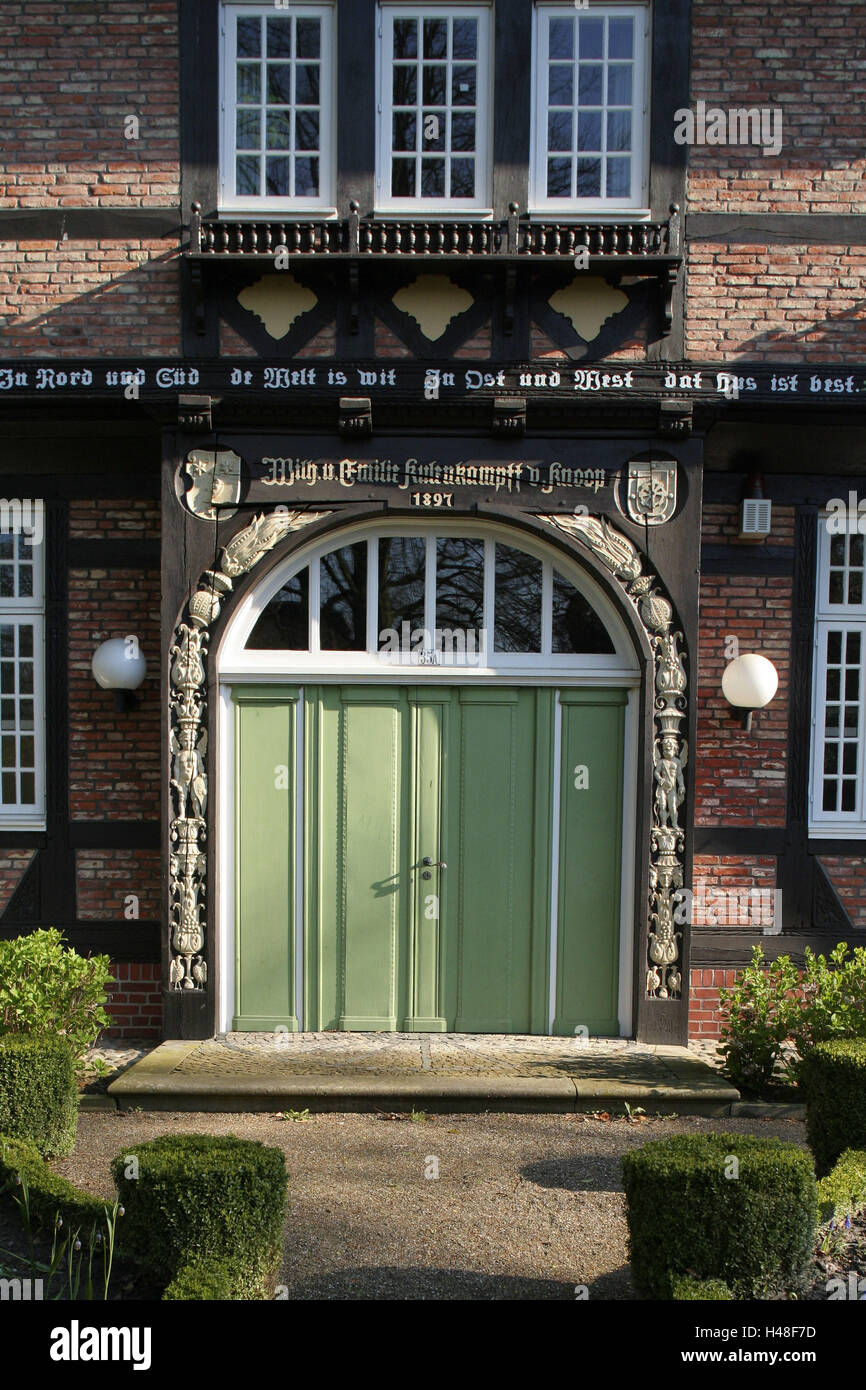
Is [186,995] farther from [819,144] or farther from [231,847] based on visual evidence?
[819,144]

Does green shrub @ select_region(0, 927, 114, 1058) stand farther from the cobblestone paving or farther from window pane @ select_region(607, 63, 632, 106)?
window pane @ select_region(607, 63, 632, 106)

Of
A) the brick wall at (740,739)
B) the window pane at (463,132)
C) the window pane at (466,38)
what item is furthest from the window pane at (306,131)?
the brick wall at (740,739)

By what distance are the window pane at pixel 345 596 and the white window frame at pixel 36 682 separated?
205 centimetres

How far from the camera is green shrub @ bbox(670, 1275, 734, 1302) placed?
3311 mm

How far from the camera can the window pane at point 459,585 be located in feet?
22.3

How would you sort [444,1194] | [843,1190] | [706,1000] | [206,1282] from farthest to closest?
[706,1000]
[444,1194]
[843,1190]
[206,1282]

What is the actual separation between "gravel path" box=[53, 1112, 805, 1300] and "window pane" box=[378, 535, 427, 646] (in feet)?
10.4

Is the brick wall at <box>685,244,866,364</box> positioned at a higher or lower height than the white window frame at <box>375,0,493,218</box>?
lower

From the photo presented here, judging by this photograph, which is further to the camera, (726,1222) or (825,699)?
(825,699)

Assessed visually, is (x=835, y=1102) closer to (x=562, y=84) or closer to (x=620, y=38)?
(x=562, y=84)

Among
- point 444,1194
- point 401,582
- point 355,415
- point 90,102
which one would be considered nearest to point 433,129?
point 355,415

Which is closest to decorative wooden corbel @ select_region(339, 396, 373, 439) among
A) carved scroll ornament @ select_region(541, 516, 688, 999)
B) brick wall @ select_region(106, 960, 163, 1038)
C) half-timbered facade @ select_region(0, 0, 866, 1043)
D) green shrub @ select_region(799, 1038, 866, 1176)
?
half-timbered facade @ select_region(0, 0, 866, 1043)

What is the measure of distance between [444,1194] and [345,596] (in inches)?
148

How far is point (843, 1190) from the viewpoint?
13.3 feet
